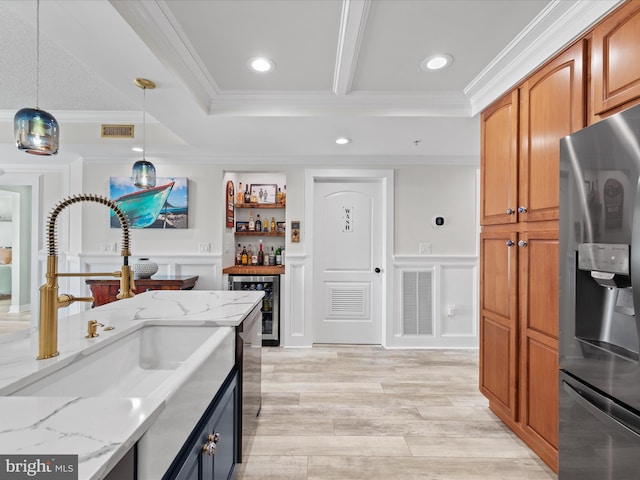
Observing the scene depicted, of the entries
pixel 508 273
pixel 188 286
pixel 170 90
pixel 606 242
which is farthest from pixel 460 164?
pixel 188 286

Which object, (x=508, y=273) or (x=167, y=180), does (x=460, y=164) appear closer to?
(x=508, y=273)

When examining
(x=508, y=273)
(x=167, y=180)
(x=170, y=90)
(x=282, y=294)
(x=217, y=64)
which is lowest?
(x=282, y=294)

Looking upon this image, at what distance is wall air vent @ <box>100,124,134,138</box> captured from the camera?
129 inches

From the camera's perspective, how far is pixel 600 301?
1.26 m

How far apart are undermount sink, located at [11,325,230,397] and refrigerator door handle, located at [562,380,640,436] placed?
1.47 metres

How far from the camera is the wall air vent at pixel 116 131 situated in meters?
3.27

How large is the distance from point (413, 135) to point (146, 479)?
308cm

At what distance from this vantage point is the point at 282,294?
12.9ft

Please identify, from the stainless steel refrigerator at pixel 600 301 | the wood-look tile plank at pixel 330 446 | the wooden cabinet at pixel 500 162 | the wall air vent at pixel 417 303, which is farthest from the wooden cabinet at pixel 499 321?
the wall air vent at pixel 417 303

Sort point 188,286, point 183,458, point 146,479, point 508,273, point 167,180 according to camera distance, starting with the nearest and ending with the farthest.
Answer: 1. point 146,479
2. point 183,458
3. point 508,273
4. point 188,286
5. point 167,180

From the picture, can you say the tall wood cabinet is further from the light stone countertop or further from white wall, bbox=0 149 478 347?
the light stone countertop

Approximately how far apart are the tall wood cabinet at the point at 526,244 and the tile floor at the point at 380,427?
0.25 metres

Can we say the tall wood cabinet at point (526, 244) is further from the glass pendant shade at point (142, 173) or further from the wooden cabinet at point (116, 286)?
the wooden cabinet at point (116, 286)

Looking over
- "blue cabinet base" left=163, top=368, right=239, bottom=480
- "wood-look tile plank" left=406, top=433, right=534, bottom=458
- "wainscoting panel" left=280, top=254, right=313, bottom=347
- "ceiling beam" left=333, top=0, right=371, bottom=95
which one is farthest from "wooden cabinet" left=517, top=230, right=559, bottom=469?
"wainscoting panel" left=280, top=254, right=313, bottom=347
